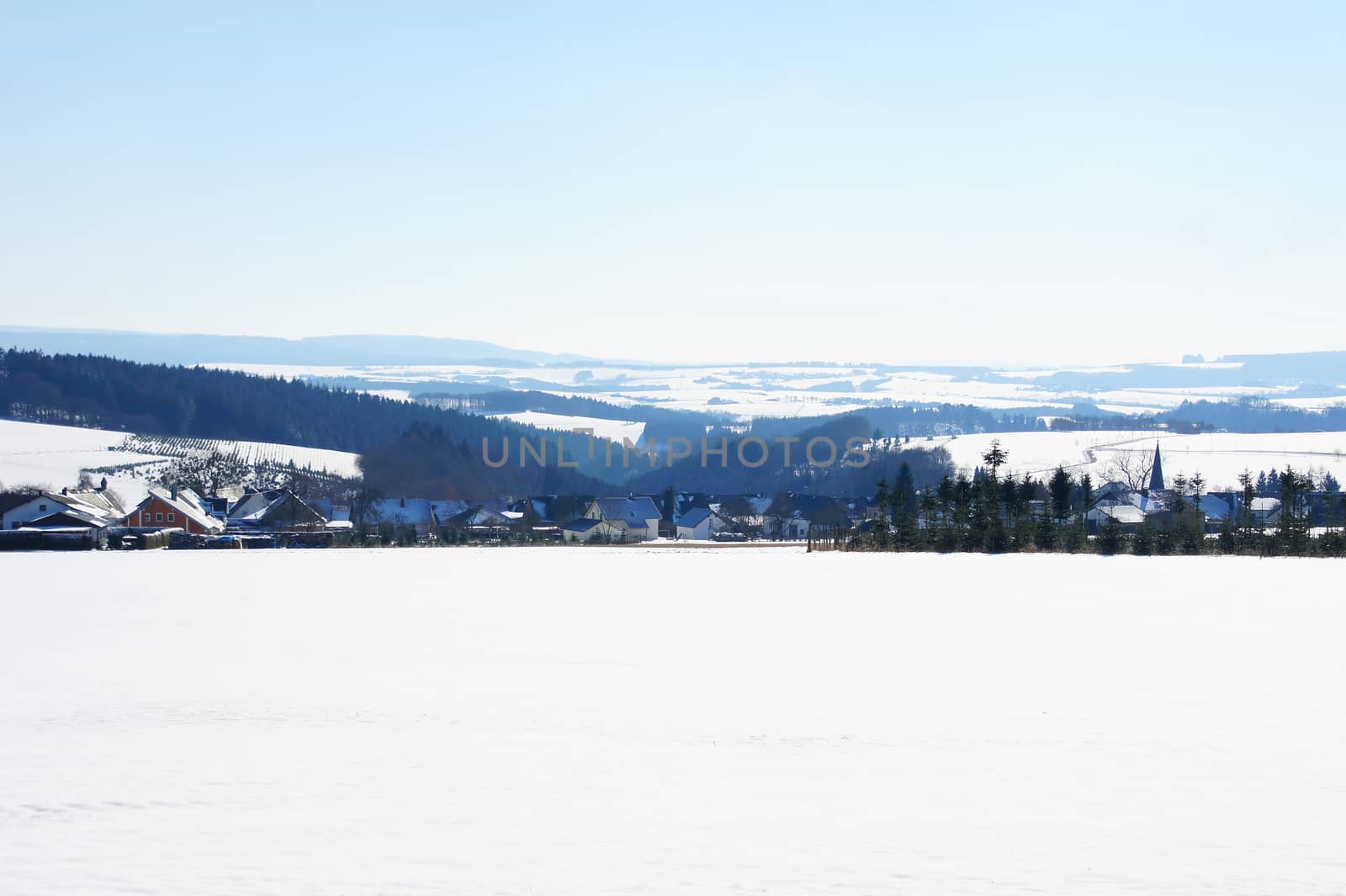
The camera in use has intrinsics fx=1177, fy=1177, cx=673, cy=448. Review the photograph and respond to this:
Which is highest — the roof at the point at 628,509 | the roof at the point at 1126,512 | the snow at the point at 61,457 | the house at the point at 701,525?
the snow at the point at 61,457

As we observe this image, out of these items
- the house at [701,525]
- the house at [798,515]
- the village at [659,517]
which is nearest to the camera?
the village at [659,517]

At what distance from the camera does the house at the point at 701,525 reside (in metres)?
110

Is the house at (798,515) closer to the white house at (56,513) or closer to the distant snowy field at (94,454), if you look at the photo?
the white house at (56,513)

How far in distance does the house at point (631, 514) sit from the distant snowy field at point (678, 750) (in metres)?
77.7

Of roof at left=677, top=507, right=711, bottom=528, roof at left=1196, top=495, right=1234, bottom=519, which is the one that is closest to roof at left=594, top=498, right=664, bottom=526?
roof at left=677, top=507, right=711, bottom=528

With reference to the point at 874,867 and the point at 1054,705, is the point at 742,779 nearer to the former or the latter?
the point at 874,867

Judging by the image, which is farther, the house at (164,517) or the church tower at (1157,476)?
the church tower at (1157,476)

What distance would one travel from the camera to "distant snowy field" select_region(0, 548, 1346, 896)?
35.9ft

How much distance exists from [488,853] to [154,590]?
27.8m

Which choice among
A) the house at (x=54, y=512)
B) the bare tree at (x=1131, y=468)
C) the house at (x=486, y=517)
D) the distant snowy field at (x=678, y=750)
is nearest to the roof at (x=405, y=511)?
the house at (x=486, y=517)

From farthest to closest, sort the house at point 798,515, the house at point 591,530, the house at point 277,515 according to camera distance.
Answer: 1. the house at point 798,515
2. the house at point 591,530
3. the house at point 277,515

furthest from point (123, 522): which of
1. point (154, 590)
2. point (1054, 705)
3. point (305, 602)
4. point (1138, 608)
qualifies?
point (1054, 705)

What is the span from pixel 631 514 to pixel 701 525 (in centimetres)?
686

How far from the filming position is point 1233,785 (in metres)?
13.4
